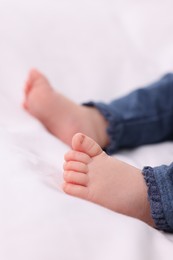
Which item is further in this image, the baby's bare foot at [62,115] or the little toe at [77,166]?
the baby's bare foot at [62,115]

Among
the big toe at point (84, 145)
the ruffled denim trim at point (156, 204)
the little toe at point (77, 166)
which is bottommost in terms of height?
the ruffled denim trim at point (156, 204)

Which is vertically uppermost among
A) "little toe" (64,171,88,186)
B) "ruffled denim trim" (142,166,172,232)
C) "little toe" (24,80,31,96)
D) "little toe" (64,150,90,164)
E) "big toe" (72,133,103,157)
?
"little toe" (24,80,31,96)

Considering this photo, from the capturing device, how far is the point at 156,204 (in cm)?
65

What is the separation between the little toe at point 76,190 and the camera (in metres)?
0.64

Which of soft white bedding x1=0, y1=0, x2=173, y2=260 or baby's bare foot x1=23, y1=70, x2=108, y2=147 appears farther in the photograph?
baby's bare foot x1=23, y1=70, x2=108, y2=147

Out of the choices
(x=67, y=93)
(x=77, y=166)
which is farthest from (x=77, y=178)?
(x=67, y=93)

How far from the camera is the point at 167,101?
0.97 m

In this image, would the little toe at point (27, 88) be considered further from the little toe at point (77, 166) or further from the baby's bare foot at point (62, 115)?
the little toe at point (77, 166)

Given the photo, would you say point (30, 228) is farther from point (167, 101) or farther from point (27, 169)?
point (167, 101)

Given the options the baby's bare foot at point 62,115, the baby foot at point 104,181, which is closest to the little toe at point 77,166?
the baby foot at point 104,181

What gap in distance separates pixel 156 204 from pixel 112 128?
11.6 inches

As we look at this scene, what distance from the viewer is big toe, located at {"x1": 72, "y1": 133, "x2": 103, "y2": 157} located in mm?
Answer: 666

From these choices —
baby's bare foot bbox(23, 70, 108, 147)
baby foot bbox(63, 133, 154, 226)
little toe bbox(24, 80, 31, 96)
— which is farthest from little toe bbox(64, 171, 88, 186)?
little toe bbox(24, 80, 31, 96)

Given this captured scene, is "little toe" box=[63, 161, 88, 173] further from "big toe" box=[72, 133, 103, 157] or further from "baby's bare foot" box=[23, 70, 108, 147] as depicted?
"baby's bare foot" box=[23, 70, 108, 147]
